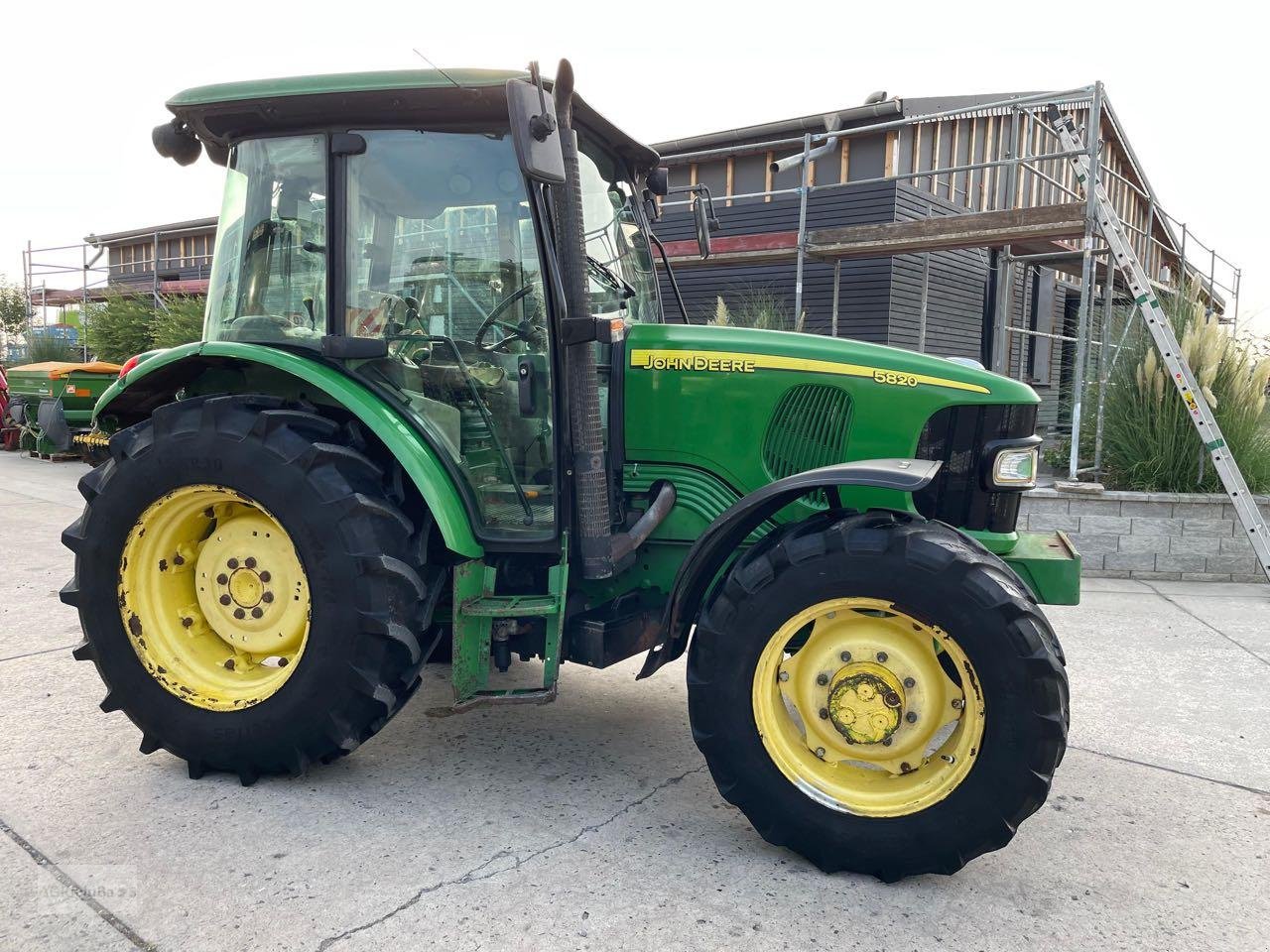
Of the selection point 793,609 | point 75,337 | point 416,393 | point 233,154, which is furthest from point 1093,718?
point 75,337

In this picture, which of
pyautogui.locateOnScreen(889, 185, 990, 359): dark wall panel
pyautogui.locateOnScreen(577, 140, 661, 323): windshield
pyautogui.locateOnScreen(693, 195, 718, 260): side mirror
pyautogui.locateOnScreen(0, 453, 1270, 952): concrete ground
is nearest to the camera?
pyautogui.locateOnScreen(0, 453, 1270, 952): concrete ground

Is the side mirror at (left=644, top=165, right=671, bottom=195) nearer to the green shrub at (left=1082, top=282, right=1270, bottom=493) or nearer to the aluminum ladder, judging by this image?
the aluminum ladder

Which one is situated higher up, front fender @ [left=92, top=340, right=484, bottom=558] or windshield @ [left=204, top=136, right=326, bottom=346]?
windshield @ [left=204, top=136, right=326, bottom=346]

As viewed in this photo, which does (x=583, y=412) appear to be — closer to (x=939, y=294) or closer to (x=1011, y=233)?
(x=1011, y=233)

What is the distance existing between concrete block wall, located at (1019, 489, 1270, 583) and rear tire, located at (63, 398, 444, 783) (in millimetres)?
5540

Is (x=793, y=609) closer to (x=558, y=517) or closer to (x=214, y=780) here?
(x=558, y=517)

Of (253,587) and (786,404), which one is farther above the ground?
(786,404)

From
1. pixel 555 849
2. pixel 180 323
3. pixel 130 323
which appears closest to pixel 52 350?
pixel 130 323

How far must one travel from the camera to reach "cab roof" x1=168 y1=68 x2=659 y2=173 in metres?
3.03

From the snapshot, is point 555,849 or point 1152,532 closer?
point 555,849

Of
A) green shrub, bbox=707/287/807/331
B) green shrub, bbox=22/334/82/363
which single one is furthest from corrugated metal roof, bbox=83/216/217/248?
green shrub, bbox=707/287/807/331

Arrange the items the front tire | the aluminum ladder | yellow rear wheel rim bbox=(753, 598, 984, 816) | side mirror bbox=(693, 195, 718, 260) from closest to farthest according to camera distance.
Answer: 1. the front tire
2. yellow rear wheel rim bbox=(753, 598, 984, 816)
3. side mirror bbox=(693, 195, 718, 260)
4. the aluminum ladder

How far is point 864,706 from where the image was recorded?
8.82 ft

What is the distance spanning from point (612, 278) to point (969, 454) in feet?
4.75
